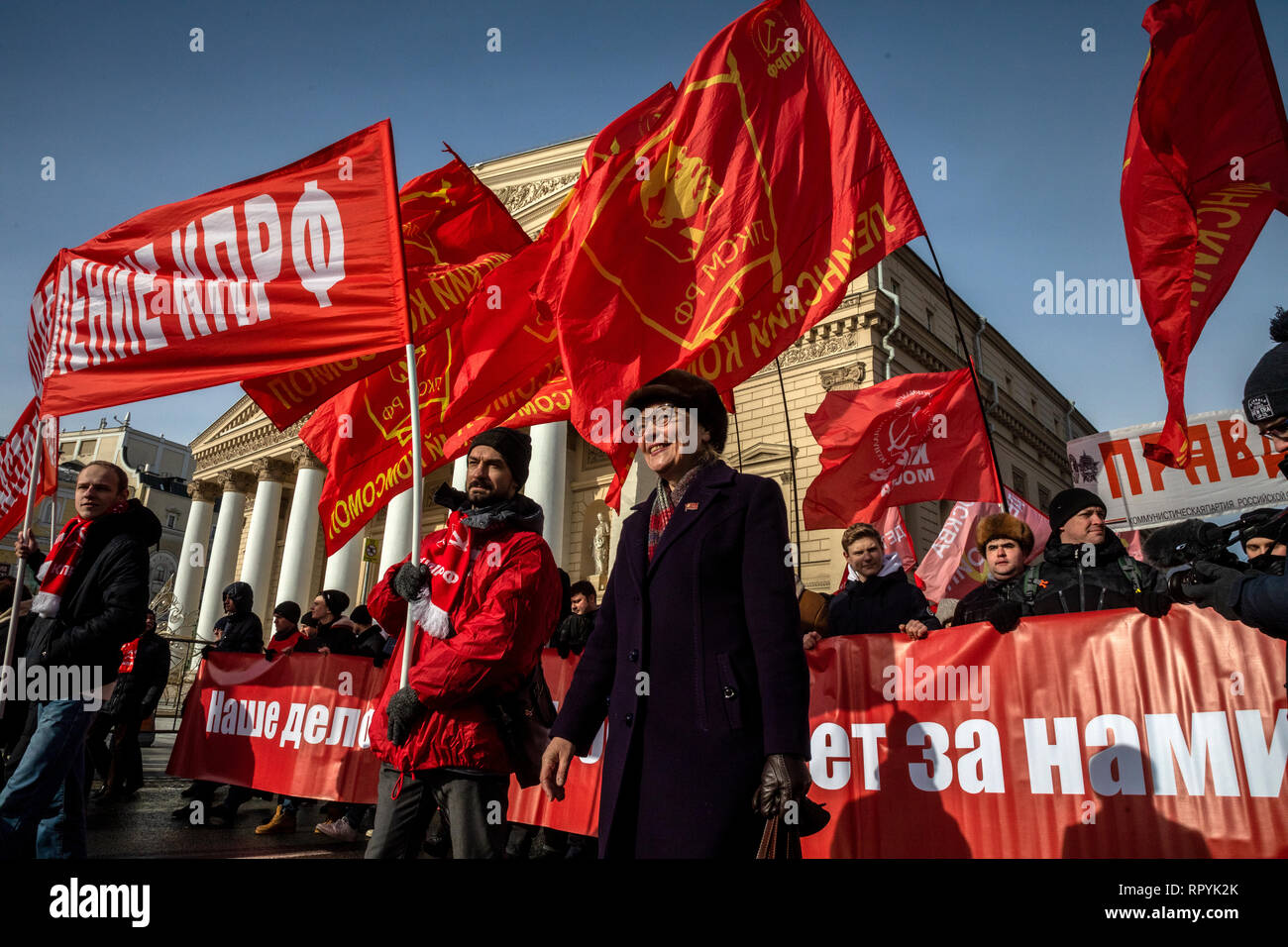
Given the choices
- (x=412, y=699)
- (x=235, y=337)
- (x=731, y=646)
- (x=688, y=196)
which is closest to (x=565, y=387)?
(x=688, y=196)

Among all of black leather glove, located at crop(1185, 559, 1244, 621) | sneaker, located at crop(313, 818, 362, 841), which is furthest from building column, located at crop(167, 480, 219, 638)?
black leather glove, located at crop(1185, 559, 1244, 621)

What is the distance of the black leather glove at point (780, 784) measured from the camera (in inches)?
82.4

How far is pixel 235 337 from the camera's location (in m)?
4.67

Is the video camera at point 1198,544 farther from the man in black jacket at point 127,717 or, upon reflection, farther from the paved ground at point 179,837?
the man in black jacket at point 127,717

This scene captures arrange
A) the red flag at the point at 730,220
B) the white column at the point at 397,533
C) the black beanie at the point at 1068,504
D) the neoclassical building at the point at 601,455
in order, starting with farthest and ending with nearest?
the white column at the point at 397,533 < the neoclassical building at the point at 601,455 < the red flag at the point at 730,220 < the black beanie at the point at 1068,504

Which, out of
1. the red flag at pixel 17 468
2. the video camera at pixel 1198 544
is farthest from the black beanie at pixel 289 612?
the video camera at pixel 1198 544

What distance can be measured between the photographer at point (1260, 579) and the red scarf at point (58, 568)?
465 centimetres

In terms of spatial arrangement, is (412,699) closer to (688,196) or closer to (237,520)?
(688,196)

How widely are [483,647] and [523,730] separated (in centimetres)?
38

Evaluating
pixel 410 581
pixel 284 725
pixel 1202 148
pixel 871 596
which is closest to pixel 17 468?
pixel 284 725

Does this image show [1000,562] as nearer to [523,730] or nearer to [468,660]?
[523,730]

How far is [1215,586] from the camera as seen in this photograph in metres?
2.33

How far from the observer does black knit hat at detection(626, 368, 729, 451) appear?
271 centimetres
